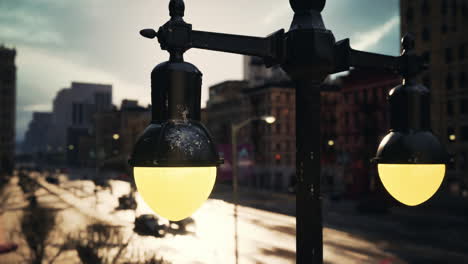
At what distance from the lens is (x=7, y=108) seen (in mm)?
146625

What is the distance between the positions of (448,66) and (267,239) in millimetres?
43876

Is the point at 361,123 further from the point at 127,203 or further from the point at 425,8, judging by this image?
the point at 127,203

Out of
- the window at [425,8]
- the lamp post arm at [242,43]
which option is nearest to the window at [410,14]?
the window at [425,8]

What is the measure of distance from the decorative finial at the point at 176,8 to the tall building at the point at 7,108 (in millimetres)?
161091

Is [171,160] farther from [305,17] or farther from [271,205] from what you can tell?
[271,205]

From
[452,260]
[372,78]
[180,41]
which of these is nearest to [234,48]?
→ [180,41]

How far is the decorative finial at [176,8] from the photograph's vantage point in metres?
2.47

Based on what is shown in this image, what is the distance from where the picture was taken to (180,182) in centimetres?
228

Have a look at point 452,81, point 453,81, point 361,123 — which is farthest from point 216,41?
point 361,123

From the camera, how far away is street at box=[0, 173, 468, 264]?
25594 mm

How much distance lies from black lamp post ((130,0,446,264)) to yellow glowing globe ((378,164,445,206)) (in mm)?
84

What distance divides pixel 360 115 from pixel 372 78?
645 cm

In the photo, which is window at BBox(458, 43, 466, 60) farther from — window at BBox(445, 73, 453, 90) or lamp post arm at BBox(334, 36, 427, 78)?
lamp post arm at BBox(334, 36, 427, 78)

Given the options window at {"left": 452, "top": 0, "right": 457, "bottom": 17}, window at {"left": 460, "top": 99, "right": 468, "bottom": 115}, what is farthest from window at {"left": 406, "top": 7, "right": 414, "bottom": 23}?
window at {"left": 460, "top": 99, "right": 468, "bottom": 115}
